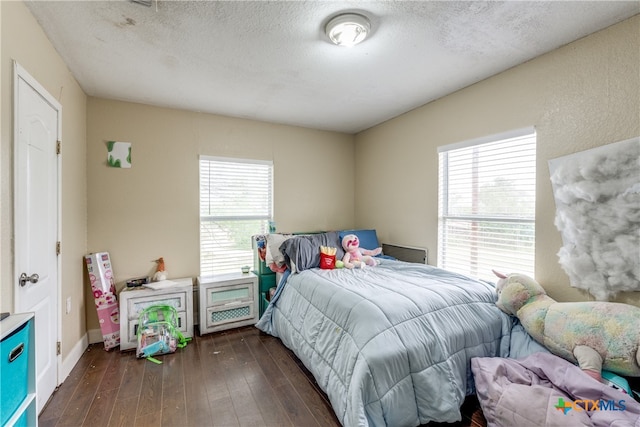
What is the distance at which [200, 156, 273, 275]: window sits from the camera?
340 centimetres

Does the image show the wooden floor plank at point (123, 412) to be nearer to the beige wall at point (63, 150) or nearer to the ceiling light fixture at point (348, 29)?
the beige wall at point (63, 150)

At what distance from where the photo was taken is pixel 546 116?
85.3 inches

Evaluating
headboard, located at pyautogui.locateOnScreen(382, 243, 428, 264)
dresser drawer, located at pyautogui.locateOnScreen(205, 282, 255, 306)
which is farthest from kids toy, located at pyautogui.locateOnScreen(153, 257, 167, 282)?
headboard, located at pyautogui.locateOnScreen(382, 243, 428, 264)

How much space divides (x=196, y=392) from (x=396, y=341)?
150 cm

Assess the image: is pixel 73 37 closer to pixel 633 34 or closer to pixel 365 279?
pixel 365 279

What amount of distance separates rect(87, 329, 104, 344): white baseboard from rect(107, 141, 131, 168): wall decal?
1659 millimetres

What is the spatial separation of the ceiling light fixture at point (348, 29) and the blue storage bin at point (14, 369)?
2.17 meters

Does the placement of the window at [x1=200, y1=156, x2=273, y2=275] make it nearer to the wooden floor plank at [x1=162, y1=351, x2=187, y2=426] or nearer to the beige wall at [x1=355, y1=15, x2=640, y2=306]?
the wooden floor plank at [x1=162, y1=351, x2=187, y2=426]

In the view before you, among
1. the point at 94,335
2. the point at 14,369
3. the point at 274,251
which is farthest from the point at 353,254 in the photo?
the point at 94,335

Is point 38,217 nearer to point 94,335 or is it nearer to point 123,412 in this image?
point 123,412

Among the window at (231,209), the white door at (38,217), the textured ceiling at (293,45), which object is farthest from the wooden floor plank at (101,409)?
the textured ceiling at (293,45)

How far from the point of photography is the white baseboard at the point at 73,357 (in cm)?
221

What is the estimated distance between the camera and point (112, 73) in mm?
2402

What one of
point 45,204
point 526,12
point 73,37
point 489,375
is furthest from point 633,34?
point 45,204
